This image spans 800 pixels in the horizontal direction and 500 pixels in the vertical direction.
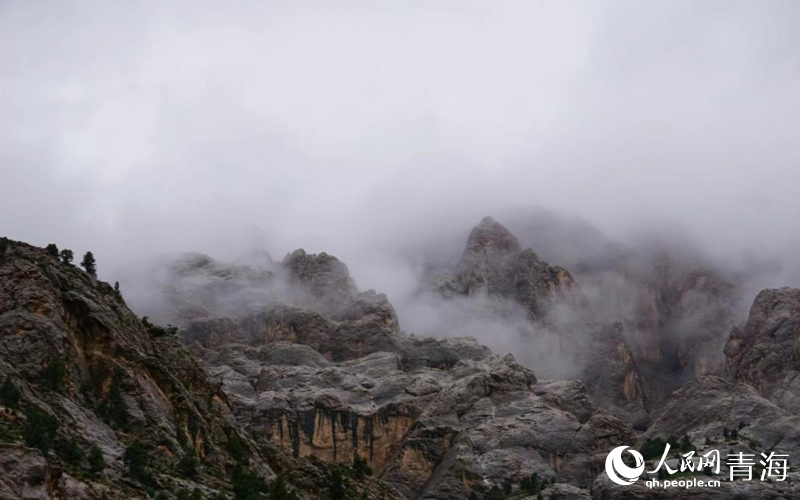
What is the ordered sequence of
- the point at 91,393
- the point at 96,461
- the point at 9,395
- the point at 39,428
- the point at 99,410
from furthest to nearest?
the point at 91,393
the point at 99,410
the point at 9,395
the point at 96,461
the point at 39,428

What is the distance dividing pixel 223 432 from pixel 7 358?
32106 millimetres

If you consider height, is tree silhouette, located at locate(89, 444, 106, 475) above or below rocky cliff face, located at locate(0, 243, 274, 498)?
below

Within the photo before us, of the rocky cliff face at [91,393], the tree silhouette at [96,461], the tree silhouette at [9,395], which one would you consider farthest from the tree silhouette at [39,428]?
the tree silhouette at [96,461]

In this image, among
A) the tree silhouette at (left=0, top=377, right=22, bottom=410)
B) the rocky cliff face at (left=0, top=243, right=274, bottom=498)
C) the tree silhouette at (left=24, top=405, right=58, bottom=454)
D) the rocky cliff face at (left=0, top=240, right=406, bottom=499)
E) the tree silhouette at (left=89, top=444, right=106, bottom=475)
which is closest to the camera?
the tree silhouette at (left=24, top=405, right=58, bottom=454)

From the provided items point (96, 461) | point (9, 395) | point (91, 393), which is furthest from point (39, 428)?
point (91, 393)

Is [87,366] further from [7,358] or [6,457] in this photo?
[6,457]

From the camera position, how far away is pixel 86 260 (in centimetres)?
17812

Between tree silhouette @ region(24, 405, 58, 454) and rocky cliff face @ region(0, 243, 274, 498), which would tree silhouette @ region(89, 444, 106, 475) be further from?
tree silhouette @ region(24, 405, 58, 454)

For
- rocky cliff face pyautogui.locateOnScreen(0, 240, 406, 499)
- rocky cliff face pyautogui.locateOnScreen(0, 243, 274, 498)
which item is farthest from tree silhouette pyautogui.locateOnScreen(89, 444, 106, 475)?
rocky cliff face pyautogui.locateOnScreen(0, 243, 274, 498)

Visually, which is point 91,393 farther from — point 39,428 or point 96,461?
point 39,428

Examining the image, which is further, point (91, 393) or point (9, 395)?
point (91, 393)

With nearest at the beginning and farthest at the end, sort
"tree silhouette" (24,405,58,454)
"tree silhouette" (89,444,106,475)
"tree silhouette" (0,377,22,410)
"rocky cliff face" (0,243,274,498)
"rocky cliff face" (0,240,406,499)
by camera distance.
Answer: "tree silhouette" (24,405,58,454), "rocky cliff face" (0,240,406,499), "tree silhouette" (89,444,106,475), "rocky cliff face" (0,243,274,498), "tree silhouette" (0,377,22,410)

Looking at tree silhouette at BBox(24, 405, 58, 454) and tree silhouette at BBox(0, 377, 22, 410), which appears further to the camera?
tree silhouette at BBox(0, 377, 22, 410)

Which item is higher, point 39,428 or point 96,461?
point 39,428
